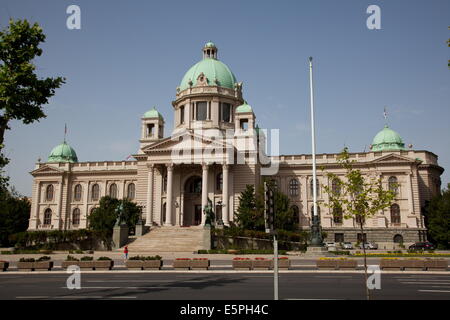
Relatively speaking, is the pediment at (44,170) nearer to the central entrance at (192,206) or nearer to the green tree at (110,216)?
the green tree at (110,216)

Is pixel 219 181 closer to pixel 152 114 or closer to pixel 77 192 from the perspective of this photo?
pixel 152 114

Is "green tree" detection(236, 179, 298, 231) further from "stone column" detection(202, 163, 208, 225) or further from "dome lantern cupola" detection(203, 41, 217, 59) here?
"dome lantern cupola" detection(203, 41, 217, 59)

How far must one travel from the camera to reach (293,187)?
7138 centimetres

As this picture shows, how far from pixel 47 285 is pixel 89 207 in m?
58.7

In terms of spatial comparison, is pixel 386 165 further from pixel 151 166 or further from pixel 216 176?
pixel 151 166

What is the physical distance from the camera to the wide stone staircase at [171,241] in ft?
162

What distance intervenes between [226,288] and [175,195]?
46932 millimetres

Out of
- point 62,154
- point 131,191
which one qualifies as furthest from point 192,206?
point 62,154

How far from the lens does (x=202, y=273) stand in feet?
85.9

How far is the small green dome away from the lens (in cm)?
8156

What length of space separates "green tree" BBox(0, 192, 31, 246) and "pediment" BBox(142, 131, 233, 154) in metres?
28.1

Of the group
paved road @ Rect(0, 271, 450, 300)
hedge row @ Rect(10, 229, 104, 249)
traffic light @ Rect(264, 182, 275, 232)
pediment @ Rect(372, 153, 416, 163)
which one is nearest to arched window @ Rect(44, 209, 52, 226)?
hedge row @ Rect(10, 229, 104, 249)

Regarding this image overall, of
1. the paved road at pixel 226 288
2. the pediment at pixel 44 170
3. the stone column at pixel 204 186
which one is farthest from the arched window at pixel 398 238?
the pediment at pixel 44 170
